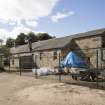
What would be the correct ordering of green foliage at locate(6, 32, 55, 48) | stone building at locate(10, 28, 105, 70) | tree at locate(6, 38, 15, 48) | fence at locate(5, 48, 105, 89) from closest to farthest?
1. fence at locate(5, 48, 105, 89)
2. stone building at locate(10, 28, 105, 70)
3. green foliage at locate(6, 32, 55, 48)
4. tree at locate(6, 38, 15, 48)

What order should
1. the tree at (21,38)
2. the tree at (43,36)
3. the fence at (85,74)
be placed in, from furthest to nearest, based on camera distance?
the tree at (21,38)
the tree at (43,36)
the fence at (85,74)

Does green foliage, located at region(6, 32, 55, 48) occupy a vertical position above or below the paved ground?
above

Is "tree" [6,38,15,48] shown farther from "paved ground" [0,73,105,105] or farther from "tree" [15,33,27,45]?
"paved ground" [0,73,105,105]

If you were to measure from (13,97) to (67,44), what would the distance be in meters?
21.2

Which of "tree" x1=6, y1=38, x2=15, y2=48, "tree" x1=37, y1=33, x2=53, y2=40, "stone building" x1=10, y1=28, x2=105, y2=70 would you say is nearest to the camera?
"stone building" x1=10, y1=28, x2=105, y2=70

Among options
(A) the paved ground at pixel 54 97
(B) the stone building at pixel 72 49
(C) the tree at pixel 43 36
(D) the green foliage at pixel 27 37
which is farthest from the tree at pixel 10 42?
(A) the paved ground at pixel 54 97

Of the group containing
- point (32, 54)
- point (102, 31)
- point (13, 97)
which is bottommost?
point (13, 97)

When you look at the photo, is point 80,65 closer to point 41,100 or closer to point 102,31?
point 102,31

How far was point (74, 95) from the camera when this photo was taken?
11031 millimetres

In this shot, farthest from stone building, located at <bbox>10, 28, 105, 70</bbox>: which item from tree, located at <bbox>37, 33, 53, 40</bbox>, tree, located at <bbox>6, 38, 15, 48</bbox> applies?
tree, located at <bbox>6, 38, 15, 48</bbox>

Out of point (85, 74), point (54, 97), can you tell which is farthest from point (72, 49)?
point (54, 97)

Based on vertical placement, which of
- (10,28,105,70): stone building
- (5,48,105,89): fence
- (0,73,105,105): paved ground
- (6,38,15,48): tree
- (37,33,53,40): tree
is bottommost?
(0,73,105,105): paved ground

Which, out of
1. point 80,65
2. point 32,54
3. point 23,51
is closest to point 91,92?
point 80,65

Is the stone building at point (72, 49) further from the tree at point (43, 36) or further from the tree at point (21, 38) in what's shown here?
the tree at point (21, 38)
